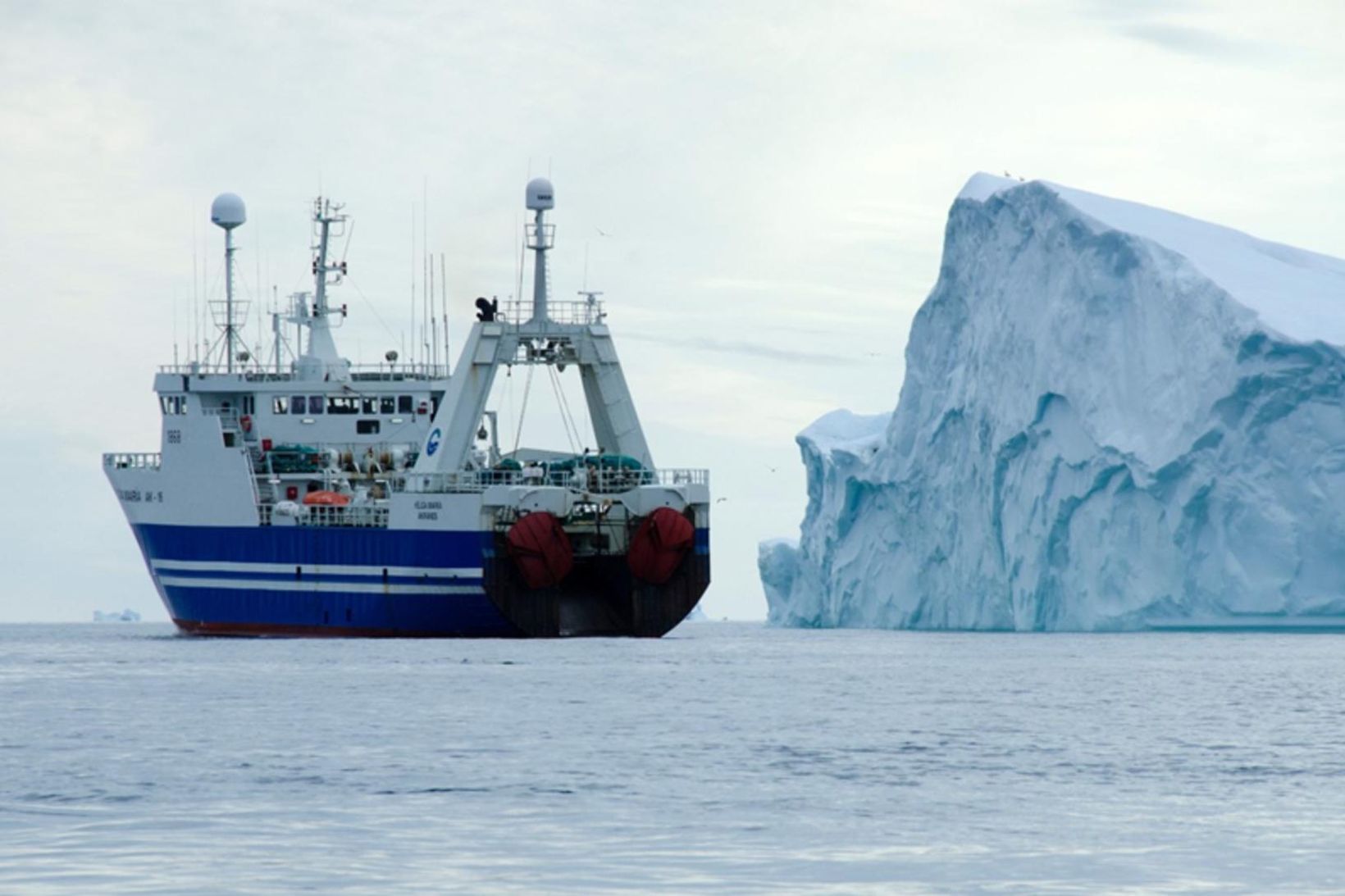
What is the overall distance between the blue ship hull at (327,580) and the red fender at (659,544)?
1169mm

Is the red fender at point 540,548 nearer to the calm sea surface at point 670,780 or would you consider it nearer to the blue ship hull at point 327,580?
the blue ship hull at point 327,580

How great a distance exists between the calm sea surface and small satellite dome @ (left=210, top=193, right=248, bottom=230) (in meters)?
19.9

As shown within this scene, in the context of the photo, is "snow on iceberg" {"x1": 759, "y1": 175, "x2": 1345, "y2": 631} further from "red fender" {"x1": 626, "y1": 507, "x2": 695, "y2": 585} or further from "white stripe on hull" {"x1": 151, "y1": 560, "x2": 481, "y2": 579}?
"white stripe on hull" {"x1": 151, "y1": 560, "x2": 481, "y2": 579}

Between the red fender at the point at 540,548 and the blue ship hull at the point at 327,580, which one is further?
the blue ship hull at the point at 327,580

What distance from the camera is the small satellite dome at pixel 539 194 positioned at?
45094 mm

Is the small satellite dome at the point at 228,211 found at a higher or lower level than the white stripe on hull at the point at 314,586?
higher

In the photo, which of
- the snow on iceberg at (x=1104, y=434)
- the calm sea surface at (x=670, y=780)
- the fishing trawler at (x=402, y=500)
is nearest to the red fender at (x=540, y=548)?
the fishing trawler at (x=402, y=500)

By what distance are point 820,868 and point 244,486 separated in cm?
3407

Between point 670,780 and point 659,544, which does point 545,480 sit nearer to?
point 659,544

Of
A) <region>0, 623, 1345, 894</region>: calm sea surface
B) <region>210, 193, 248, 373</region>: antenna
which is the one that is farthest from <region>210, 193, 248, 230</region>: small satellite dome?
<region>0, 623, 1345, 894</region>: calm sea surface

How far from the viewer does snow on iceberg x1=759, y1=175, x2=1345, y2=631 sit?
135ft

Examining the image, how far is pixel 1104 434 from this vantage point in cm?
4319

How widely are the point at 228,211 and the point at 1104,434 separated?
2104 cm

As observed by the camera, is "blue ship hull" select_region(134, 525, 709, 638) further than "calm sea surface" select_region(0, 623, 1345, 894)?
Yes
